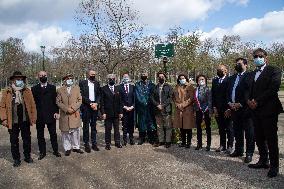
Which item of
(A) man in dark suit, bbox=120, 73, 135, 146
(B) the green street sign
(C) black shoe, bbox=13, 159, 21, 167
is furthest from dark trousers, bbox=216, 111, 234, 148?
(C) black shoe, bbox=13, 159, 21, 167

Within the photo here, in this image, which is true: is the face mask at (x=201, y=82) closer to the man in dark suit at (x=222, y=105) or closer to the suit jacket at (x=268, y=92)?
the man in dark suit at (x=222, y=105)

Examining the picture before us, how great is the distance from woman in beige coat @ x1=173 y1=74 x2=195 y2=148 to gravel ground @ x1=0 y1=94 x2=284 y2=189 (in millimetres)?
532

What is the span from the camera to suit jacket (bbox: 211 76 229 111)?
8.83 meters

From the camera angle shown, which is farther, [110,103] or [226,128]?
[110,103]

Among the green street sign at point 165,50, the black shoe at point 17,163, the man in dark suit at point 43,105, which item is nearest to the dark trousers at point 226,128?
the green street sign at point 165,50

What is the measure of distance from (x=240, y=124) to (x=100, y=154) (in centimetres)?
343

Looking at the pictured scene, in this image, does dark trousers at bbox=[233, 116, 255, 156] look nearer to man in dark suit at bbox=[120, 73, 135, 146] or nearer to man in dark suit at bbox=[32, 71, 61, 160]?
man in dark suit at bbox=[120, 73, 135, 146]

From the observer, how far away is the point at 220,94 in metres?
8.91

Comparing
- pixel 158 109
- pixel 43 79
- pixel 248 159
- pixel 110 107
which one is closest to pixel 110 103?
pixel 110 107

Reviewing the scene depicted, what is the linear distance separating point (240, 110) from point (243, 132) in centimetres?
56

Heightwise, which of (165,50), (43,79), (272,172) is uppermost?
(165,50)

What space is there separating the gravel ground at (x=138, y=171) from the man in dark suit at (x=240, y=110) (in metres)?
0.34

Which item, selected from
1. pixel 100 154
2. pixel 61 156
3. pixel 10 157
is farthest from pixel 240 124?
pixel 10 157

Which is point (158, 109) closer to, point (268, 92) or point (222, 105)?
point (222, 105)
